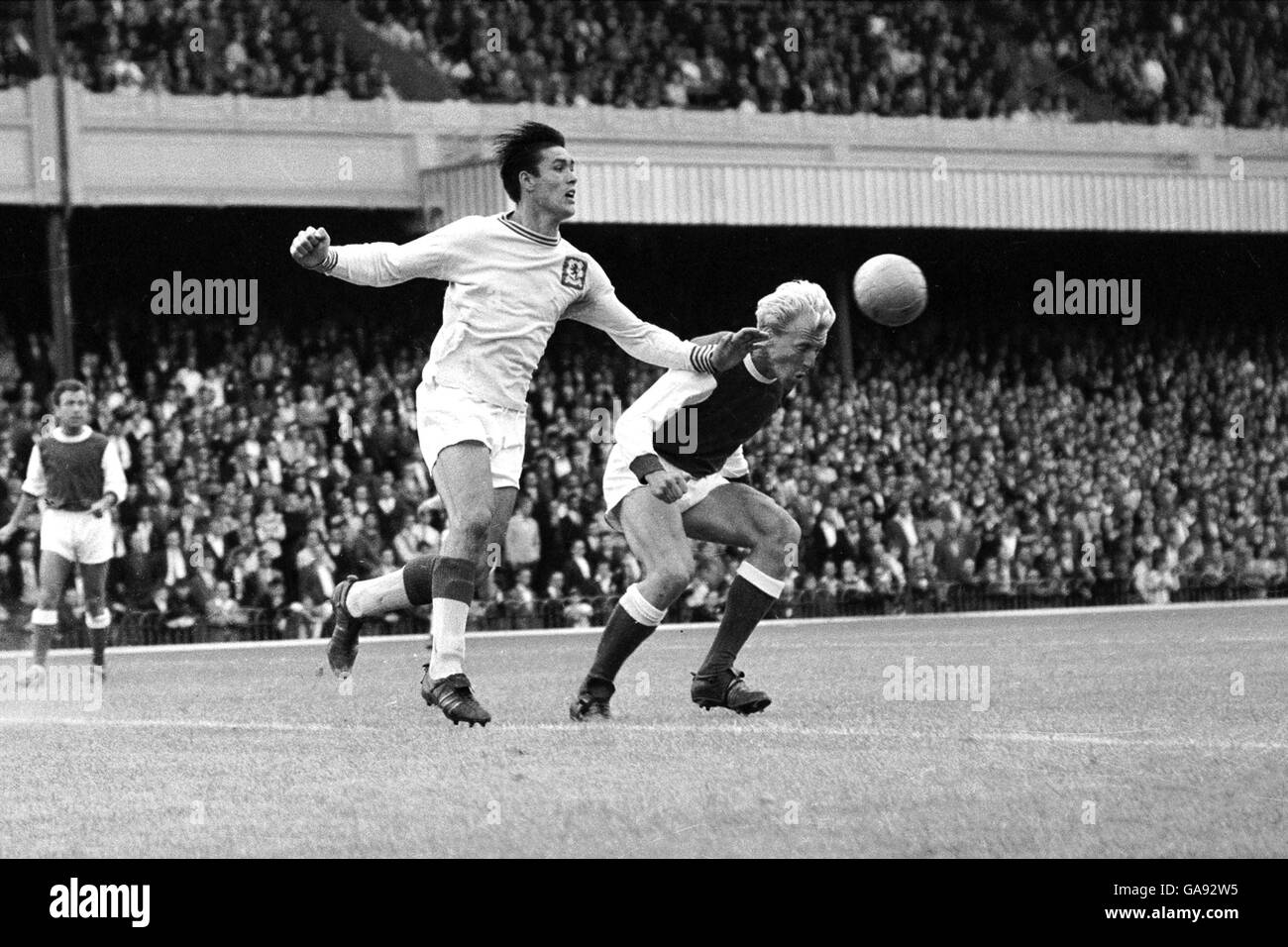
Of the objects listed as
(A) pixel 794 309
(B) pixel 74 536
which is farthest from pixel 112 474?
(A) pixel 794 309

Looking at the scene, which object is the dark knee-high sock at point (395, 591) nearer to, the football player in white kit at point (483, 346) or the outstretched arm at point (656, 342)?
the football player in white kit at point (483, 346)

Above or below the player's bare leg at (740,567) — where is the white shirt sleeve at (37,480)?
below

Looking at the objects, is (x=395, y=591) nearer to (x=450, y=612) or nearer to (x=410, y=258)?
(x=450, y=612)

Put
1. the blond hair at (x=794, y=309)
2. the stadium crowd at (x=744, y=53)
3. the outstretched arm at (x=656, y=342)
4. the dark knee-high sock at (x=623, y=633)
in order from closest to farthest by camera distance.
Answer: the outstretched arm at (x=656, y=342) < the dark knee-high sock at (x=623, y=633) < the blond hair at (x=794, y=309) < the stadium crowd at (x=744, y=53)

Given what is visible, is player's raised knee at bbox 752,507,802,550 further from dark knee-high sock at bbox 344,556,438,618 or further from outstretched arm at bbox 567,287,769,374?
dark knee-high sock at bbox 344,556,438,618

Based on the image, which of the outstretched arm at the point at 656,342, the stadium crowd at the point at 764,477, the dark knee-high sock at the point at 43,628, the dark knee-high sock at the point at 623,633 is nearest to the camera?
the outstretched arm at the point at 656,342

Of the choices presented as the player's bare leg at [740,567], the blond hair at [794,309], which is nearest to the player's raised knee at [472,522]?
the player's bare leg at [740,567]

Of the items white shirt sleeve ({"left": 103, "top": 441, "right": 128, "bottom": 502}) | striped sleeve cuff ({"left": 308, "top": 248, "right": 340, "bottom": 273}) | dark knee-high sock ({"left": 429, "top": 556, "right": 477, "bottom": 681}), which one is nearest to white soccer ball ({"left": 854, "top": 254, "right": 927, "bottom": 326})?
dark knee-high sock ({"left": 429, "top": 556, "right": 477, "bottom": 681})

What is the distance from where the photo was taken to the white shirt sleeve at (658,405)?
31.5 ft

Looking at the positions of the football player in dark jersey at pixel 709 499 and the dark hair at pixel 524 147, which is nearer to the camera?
the dark hair at pixel 524 147

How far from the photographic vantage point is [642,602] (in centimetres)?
948

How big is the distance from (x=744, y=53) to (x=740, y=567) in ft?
78.1

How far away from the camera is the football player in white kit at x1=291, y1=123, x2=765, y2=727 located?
895cm

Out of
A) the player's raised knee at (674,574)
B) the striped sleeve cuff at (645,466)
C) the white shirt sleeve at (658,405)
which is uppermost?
the white shirt sleeve at (658,405)
